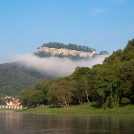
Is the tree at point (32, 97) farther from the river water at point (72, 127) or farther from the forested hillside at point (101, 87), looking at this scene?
the river water at point (72, 127)

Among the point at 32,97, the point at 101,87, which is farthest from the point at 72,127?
the point at 32,97

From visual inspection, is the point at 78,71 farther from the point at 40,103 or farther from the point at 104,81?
the point at 104,81

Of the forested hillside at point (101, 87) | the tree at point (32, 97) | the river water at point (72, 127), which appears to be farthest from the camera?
the tree at point (32, 97)

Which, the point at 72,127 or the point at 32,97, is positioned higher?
the point at 32,97

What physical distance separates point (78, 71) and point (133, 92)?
67.2 m

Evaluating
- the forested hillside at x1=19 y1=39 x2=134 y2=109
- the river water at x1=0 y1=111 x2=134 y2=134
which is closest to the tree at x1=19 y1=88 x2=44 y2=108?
the forested hillside at x1=19 y1=39 x2=134 y2=109

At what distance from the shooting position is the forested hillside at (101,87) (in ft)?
322

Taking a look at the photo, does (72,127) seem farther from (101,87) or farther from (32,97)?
(32,97)

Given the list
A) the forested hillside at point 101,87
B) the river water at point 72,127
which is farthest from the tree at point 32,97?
the river water at point 72,127

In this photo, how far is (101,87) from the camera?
104 meters

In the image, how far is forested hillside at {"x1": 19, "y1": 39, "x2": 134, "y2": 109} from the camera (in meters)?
98.1

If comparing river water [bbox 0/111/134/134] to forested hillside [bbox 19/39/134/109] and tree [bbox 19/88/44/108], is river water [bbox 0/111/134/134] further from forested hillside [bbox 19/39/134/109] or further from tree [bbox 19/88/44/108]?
tree [bbox 19/88/44/108]

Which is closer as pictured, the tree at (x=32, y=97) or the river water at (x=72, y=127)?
the river water at (x=72, y=127)

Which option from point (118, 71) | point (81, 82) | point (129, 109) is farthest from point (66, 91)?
point (129, 109)
